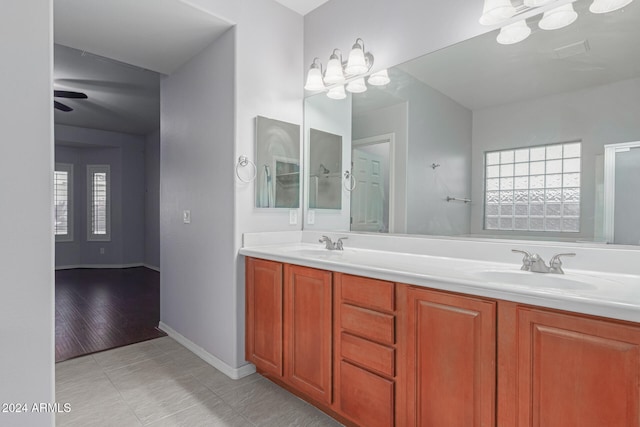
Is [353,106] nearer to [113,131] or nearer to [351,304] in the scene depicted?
[351,304]

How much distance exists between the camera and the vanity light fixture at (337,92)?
253 centimetres

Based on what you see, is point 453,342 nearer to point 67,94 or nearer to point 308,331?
point 308,331

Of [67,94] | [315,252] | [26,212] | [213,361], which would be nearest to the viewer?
[26,212]

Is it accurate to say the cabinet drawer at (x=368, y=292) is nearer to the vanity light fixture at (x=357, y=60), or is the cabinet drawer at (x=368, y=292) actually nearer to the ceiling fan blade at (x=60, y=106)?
the vanity light fixture at (x=357, y=60)

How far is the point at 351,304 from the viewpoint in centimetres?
167

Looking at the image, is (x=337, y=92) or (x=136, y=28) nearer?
(x=136, y=28)

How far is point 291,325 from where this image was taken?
2.01m

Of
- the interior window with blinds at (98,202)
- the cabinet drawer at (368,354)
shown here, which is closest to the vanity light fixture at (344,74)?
the cabinet drawer at (368,354)

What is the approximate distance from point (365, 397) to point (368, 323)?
345 mm

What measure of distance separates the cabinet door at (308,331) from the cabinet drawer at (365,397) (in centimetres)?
12

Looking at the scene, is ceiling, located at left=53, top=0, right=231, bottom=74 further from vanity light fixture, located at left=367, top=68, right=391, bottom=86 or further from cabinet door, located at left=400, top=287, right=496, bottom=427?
cabinet door, located at left=400, top=287, right=496, bottom=427

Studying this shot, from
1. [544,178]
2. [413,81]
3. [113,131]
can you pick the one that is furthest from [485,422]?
[113,131]

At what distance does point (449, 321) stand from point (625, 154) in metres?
0.99

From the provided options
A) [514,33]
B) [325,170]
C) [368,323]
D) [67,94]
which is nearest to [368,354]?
[368,323]
